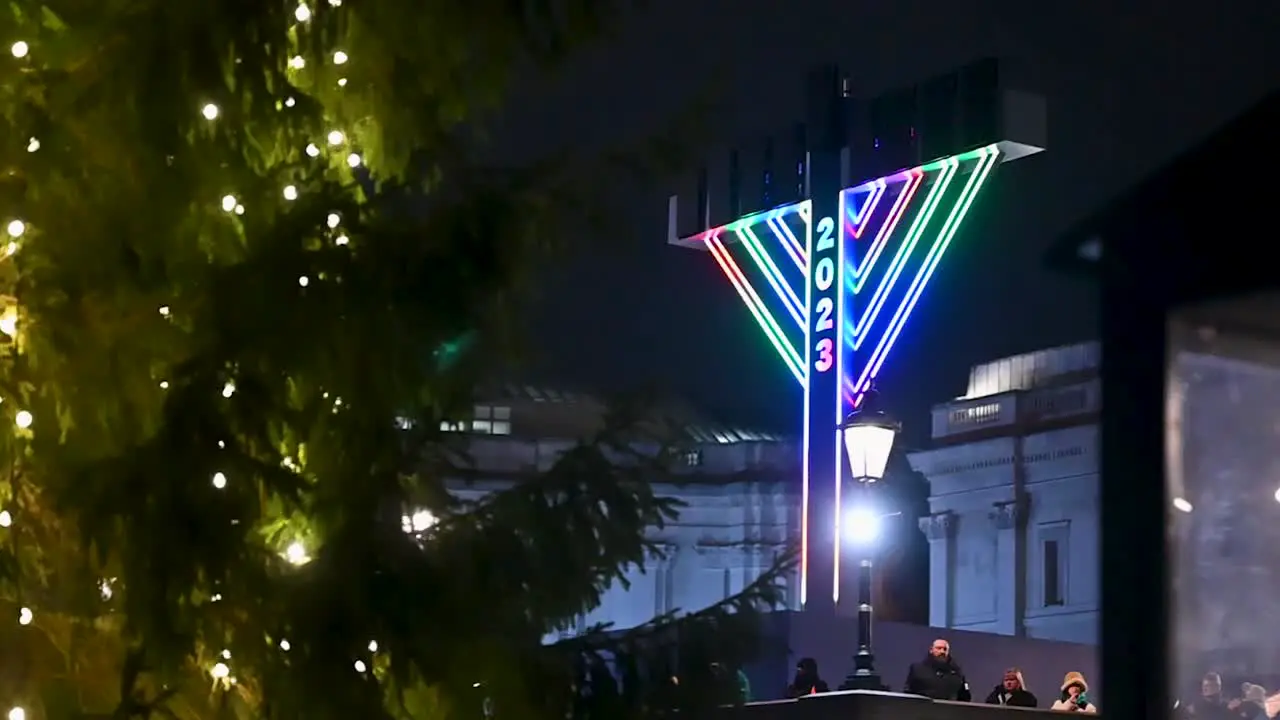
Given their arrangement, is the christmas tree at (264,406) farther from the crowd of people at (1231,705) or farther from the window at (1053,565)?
the window at (1053,565)

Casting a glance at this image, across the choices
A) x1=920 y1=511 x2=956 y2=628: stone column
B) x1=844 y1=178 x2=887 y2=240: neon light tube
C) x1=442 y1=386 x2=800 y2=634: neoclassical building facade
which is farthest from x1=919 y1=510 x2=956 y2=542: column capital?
x1=844 y1=178 x2=887 y2=240: neon light tube

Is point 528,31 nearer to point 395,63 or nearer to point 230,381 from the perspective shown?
point 395,63

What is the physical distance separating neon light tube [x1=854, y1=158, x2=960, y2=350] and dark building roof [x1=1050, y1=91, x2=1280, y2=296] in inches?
944

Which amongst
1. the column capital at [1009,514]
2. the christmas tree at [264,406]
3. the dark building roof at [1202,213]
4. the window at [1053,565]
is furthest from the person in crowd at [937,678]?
the column capital at [1009,514]

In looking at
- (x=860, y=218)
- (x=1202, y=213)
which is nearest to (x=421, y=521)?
(x=1202, y=213)

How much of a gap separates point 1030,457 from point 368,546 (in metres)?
46.3

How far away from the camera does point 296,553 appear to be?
17.5 ft

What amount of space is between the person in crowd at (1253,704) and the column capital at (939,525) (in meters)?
50.0

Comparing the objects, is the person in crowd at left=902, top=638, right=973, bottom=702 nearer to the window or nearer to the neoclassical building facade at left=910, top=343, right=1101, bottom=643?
the neoclassical building facade at left=910, top=343, right=1101, bottom=643

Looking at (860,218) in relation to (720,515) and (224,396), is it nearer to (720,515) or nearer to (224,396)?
(224,396)

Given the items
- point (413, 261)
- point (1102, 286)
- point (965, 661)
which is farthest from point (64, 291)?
point (965, 661)

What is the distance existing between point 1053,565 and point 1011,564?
1.16 meters

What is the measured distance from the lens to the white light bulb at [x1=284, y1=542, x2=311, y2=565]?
17.1 feet

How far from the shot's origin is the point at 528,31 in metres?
5.48
